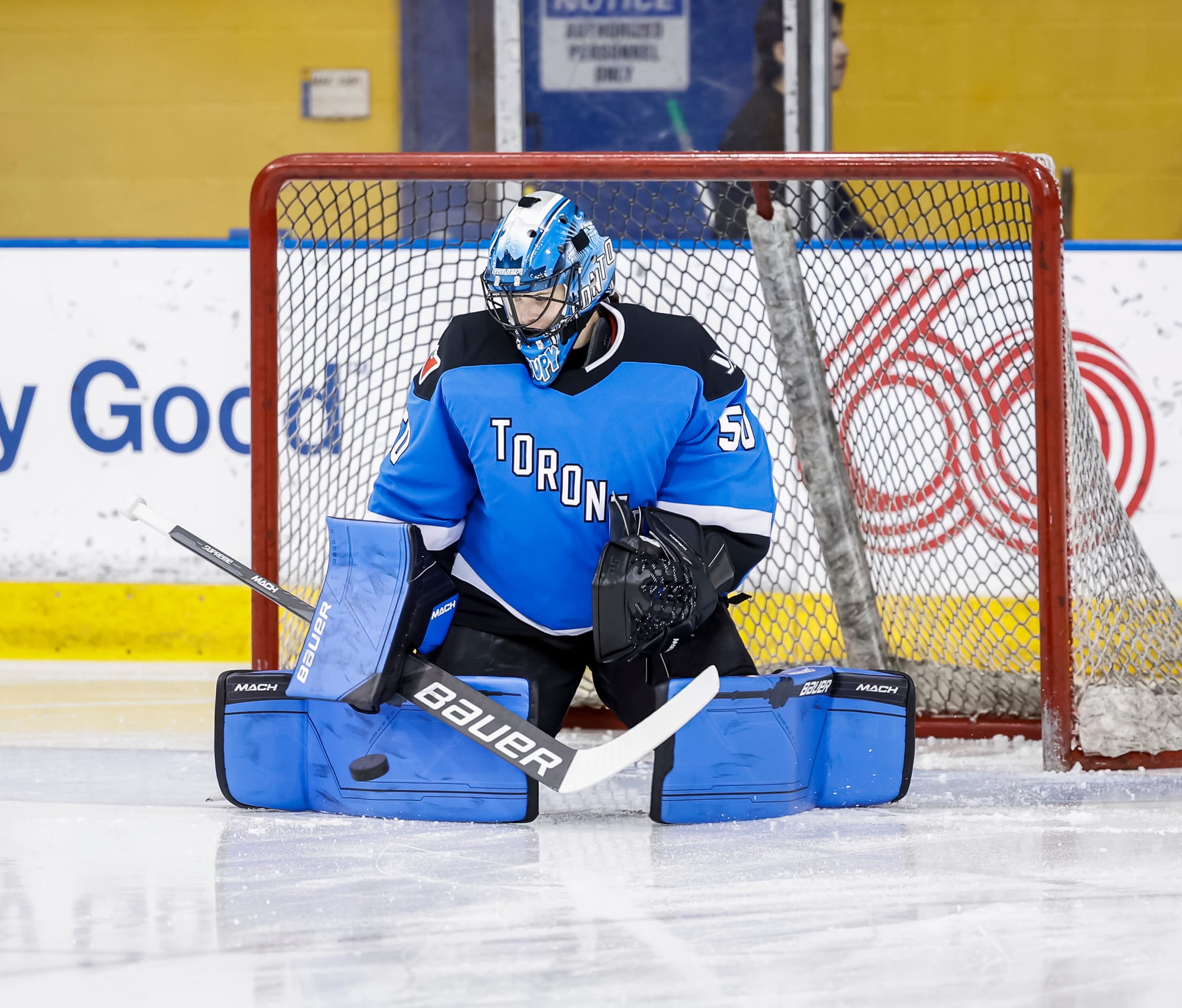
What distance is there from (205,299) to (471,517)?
62.7 inches

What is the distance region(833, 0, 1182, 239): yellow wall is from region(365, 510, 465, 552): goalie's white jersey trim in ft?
14.5

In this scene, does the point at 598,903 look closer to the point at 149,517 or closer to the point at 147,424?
the point at 149,517

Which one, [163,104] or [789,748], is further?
[163,104]

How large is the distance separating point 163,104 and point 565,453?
15.7 feet

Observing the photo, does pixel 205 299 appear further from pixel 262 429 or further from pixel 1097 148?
pixel 1097 148

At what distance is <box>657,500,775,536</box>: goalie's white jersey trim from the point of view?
6.77 ft

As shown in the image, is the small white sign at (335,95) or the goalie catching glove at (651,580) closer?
the goalie catching glove at (651,580)

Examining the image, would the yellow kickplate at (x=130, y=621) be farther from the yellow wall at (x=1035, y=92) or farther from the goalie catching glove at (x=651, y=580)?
the yellow wall at (x=1035, y=92)

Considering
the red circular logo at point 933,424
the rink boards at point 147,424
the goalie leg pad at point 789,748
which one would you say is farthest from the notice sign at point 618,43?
the goalie leg pad at point 789,748

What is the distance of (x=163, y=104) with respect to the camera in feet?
20.0

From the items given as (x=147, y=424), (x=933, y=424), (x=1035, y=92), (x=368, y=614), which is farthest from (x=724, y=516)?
(x=1035, y=92)

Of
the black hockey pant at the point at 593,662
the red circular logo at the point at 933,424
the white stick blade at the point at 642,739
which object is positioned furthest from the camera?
the red circular logo at the point at 933,424

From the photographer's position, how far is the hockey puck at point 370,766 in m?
2.00

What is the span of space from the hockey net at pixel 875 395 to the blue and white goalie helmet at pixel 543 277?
0.47 m
